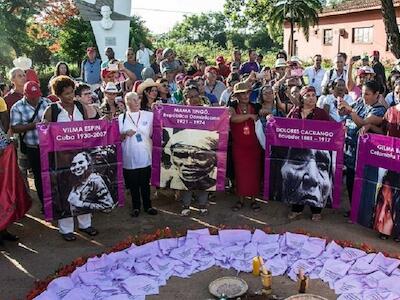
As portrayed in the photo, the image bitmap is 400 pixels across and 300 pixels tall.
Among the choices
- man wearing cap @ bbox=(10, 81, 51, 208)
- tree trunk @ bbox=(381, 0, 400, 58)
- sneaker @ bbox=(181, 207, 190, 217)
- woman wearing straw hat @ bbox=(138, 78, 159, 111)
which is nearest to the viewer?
man wearing cap @ bbox=(10, 81, 51, 208)

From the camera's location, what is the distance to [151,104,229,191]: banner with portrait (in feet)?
20.1

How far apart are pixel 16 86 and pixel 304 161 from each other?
4.10 metres

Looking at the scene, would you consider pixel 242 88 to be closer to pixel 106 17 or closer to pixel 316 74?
pixel 316 74

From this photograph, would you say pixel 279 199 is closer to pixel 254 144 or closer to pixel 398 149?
pixel 254 144

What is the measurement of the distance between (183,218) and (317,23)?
114ft

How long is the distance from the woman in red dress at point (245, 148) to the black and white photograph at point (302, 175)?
0.27 m

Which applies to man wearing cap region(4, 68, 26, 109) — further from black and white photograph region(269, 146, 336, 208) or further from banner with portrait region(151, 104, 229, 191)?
black and white photograph region(269, 146, 336, 208)

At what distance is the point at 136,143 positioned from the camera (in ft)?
19.8

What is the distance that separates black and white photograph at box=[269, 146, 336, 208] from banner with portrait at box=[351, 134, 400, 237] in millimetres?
361

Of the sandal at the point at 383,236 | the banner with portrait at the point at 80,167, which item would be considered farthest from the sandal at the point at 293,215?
the banner with portrait at the point at 80,167

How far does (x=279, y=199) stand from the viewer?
6.21 metres

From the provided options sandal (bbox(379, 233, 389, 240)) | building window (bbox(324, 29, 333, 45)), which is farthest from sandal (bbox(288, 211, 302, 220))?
building window (bbox(324, 29, 333, 45))

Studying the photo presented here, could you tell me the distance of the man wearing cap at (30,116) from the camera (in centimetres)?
577

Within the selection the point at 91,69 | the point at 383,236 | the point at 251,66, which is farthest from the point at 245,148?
the point at 91,69
